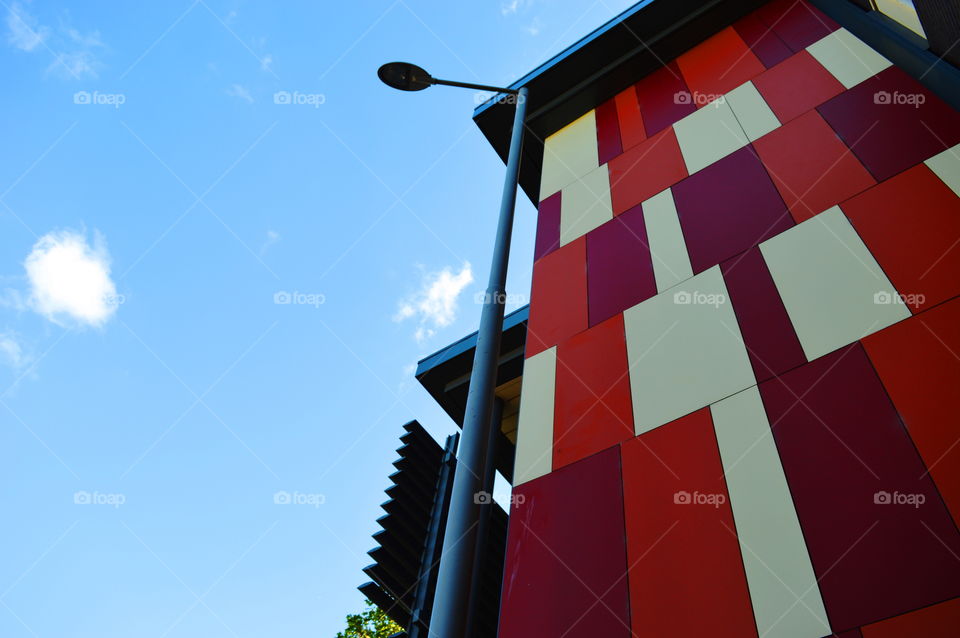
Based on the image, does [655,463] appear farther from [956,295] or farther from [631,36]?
[631,36]

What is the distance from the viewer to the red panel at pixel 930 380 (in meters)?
4.47

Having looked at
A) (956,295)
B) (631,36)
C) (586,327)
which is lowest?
(956,295)

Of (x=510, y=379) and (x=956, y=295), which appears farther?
(x=510, y=379)

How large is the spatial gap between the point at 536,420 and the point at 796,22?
8115 millimetres

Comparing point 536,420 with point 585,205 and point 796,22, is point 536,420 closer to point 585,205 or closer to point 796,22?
point 585,205

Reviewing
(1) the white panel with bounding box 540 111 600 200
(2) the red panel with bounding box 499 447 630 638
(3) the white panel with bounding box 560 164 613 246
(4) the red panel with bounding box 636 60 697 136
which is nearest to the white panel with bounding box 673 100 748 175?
(4) the red panel with bounding box 636 60 697 136

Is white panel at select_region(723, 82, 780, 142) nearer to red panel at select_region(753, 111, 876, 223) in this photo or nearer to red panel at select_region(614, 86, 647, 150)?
red panel at select_region(753, 111, 876, 223)

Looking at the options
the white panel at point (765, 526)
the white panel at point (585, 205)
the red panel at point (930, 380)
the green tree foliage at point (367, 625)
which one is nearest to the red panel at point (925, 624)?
the white panel at point (765, 526)

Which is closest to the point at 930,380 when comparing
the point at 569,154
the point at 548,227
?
the point at 548,227

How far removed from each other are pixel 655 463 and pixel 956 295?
286 cm

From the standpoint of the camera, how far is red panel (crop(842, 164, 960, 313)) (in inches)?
217

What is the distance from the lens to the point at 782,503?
4.95 m

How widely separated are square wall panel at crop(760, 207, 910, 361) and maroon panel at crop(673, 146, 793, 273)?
362 millimetres

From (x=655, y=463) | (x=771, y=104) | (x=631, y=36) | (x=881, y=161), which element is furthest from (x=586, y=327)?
(x=631, y=36)
